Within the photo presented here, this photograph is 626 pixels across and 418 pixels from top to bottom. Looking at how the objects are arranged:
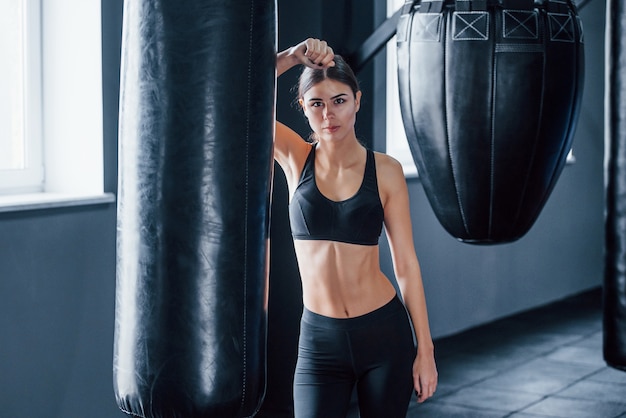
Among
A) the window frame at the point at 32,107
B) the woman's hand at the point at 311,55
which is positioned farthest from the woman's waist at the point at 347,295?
the window frame at the point at 32,107

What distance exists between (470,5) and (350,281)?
2.42ft

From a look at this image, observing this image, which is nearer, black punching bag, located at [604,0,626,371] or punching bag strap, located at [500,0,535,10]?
black punching bag, located at [604,0,626,371]

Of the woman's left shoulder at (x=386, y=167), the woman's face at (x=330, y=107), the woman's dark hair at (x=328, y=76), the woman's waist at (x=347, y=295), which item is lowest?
the woman's waist at (x=347, y=295)

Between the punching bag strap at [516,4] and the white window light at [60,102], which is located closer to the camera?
the punching bag strap at [516,4]

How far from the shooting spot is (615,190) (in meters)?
2.15

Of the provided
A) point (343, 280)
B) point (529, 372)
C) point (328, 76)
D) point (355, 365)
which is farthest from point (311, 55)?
point (529, 372)

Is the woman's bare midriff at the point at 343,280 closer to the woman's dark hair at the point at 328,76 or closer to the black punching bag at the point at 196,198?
the woman's dark hair at the point at 328,76

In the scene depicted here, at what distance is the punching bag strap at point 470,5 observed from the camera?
2.38m

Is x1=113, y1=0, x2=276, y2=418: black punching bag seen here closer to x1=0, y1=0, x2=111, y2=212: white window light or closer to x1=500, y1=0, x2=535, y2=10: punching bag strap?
x1=500, y1=0, x2=535, y2=10: punching bag strap

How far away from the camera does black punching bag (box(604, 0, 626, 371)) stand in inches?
82.7

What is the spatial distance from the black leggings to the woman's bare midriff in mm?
24

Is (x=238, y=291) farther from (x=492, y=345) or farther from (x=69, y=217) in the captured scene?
(x=492, y=345)

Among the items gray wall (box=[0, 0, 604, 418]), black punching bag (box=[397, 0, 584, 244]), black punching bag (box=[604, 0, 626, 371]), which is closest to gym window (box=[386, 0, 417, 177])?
gray wall (box=[0, 0, 604, 418])

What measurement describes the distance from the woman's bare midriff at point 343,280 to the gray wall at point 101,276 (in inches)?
45.2
